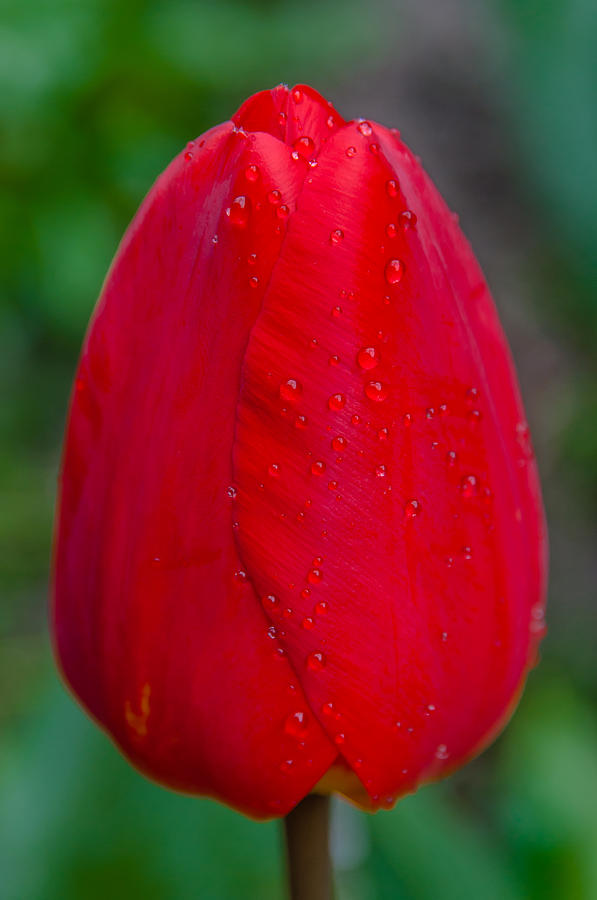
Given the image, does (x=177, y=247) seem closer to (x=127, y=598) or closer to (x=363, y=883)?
(x=127, y=598)

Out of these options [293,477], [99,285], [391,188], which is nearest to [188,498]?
[293,477]

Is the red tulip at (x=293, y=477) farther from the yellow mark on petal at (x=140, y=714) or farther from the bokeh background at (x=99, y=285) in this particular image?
the bokeh background at (x=99, y=285)

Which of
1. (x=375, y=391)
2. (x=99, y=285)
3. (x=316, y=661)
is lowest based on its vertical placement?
(x=99, y=285)

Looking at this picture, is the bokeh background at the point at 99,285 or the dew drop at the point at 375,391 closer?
the dew drop at the point at 375,391

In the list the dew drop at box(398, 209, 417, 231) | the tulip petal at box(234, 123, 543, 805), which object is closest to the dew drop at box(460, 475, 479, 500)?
the tulip petal at box(234, 123, 543, 805)

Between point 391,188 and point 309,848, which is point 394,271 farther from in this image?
point 309,848

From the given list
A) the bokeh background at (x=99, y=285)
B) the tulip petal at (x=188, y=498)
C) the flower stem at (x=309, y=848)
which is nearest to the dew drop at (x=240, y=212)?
the tulip petal at (x=188, y=498)
